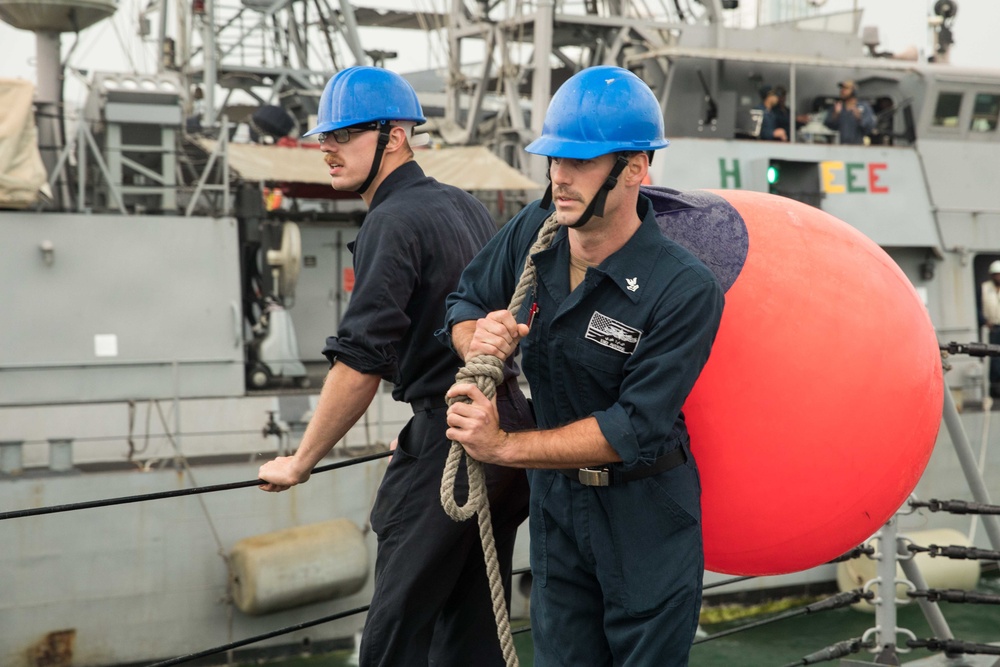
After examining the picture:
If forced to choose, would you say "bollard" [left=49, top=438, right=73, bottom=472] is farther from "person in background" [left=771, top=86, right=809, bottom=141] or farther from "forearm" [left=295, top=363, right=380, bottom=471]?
"person in background" [left=771, top=86, right=809, bottom=141]

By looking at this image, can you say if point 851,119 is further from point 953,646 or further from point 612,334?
point 612,334

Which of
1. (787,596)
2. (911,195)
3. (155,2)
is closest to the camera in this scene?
(787,596)

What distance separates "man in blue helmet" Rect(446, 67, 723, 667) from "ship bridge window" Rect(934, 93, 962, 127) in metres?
13.9

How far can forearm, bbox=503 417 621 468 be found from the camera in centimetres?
208

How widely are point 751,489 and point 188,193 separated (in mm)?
11174

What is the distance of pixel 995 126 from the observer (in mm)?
15164

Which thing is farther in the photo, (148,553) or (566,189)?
(148,553)

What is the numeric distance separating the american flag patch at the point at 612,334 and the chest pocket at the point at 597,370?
0.01 m

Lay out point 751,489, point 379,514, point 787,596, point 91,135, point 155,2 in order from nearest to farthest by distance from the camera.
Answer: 1. point 751,489
2. point 379,514
3. point 91,135
4. point 787,596
5. point 155,2

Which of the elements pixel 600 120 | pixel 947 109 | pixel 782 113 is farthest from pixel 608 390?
pixel 947 109

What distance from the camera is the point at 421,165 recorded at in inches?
553

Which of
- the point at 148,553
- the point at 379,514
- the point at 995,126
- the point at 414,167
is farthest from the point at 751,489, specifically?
the point at 995,126

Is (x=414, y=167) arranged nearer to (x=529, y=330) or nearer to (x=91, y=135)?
(x=529, y=330)

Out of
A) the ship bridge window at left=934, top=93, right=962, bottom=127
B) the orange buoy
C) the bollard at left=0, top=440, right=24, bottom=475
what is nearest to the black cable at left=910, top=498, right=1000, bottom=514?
→ the orange buoy
